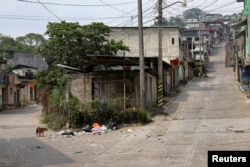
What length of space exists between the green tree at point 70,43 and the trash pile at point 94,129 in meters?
14.6

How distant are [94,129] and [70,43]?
55.1 feet

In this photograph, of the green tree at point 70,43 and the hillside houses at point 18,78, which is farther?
the hillside houses at point 18,78

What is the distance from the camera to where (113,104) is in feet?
79.3

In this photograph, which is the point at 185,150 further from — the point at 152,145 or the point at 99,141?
the point at 99,141

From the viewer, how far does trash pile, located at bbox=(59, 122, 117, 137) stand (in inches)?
853

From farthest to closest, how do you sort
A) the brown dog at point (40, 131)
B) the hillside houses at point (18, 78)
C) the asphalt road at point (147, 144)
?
the hillside houses at point (18, 78)
the brown dog at point (40, 131)
the asphalt road at point (147, 144)

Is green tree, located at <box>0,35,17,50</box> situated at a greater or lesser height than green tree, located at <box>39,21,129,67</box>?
greater

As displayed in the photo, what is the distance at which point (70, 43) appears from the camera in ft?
124

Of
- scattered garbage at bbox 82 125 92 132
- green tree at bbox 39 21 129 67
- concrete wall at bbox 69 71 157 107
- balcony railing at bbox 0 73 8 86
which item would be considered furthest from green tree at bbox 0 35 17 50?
scattered garbage at bbox 82 125 92 132

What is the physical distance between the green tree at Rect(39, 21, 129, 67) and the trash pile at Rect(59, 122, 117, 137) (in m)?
14.6

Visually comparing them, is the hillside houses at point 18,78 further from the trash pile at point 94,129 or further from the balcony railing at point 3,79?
the trash pile at point 94,129

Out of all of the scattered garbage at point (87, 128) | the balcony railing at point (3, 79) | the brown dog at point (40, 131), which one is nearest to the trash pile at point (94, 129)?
the scattered garbage at point (87, 128)

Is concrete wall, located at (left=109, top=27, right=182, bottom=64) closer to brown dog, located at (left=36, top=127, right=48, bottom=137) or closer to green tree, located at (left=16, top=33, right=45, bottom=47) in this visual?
brown dog, located at (left=36, top=127, right=48, bottom=137)

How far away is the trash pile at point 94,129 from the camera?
21.7 m
